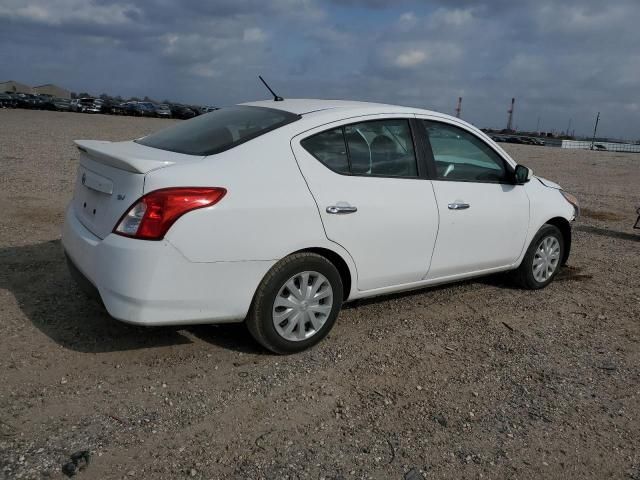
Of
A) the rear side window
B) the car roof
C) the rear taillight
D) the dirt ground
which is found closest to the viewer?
the dirt ground

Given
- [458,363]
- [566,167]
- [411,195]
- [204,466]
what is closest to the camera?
[204,466]

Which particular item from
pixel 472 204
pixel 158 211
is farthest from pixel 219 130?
pixel 472 204

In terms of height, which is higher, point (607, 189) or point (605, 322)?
point (607, 189)

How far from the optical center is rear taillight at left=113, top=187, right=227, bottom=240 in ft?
10.3

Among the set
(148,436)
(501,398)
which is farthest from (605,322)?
(148,436)

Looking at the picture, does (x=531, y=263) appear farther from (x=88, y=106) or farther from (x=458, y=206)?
(x=88, y=106)

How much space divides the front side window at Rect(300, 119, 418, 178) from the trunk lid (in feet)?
2.93

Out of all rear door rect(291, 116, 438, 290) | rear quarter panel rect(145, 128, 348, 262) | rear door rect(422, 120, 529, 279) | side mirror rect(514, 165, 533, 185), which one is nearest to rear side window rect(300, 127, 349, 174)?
rear door rect(291, 116, 438, 290)

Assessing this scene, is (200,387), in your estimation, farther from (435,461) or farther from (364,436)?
(435,461)

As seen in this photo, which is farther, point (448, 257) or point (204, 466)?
point (448, 257)

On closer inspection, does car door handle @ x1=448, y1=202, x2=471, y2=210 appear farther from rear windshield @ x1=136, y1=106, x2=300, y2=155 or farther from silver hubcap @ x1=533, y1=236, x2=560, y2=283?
rear windshield @ x1=136, y1=106, x2=300, y2=155

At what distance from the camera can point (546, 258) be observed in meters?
5.52

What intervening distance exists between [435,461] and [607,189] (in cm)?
1367

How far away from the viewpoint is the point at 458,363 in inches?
154
